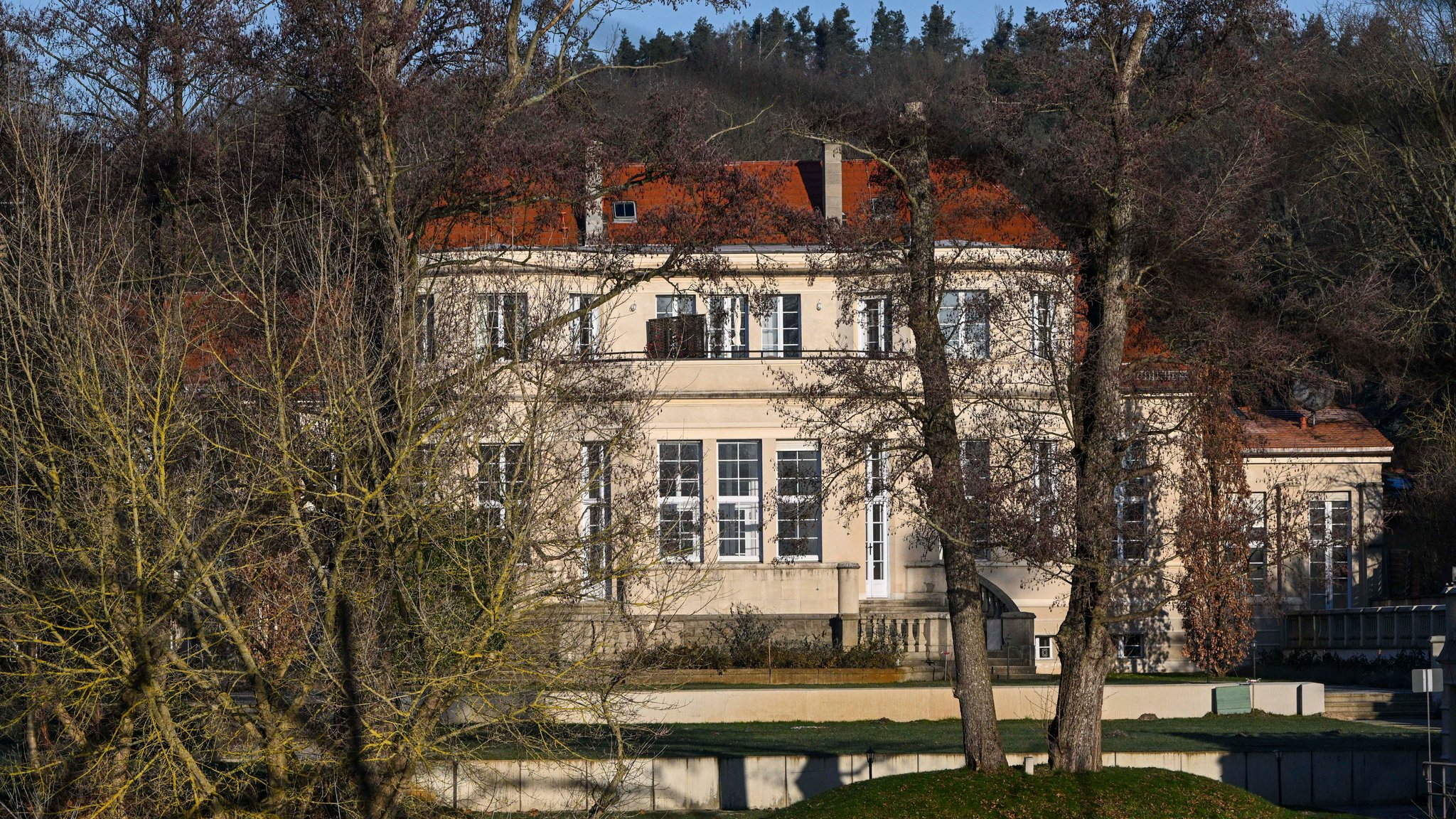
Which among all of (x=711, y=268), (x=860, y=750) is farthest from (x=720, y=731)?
(x=711, y=268)

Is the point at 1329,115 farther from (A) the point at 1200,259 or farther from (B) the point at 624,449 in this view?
(B) the point at 624,449

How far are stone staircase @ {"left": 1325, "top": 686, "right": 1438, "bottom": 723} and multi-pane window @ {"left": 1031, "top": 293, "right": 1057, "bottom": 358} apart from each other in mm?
13311

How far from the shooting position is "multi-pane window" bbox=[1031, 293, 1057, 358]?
15602 millimetres

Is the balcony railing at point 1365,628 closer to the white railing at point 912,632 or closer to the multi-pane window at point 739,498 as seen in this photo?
the white railing at point 912,632

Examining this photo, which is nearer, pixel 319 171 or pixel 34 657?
pixel 34 657

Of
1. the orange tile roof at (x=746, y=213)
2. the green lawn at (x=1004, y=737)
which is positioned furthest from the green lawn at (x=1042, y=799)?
the orange tile roof at (x=746, y=213)

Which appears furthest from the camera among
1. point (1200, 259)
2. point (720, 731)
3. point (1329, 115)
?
point (1329, 115)

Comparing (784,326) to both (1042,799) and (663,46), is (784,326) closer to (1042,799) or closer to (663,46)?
(1042,799)

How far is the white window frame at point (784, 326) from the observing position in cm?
3278

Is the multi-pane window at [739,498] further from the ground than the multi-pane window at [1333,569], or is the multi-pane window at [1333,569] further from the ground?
the multi-pane window at [739,498]

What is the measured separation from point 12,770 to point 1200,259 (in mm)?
13712

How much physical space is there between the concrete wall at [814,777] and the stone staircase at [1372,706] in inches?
255

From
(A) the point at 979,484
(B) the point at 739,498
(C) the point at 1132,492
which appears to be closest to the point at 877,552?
(B) the point at 739,498

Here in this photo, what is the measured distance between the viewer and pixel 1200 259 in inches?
701
